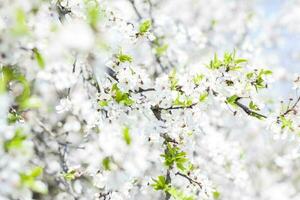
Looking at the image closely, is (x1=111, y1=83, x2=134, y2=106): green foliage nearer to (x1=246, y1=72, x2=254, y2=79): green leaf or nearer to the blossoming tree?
the blossoming tree

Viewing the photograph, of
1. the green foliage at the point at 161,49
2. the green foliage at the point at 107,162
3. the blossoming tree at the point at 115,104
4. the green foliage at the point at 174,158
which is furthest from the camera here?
the green foliage at the point at 161,49

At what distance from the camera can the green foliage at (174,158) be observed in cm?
278

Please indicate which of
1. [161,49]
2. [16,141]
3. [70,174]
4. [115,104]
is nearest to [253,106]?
[115,104]

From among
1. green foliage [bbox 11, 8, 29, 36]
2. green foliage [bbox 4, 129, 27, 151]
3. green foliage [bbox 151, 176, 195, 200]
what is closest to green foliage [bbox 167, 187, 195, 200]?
green foliage [bbox 151, 176, 195, 200]

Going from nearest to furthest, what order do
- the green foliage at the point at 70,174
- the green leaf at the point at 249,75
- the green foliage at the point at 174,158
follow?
the green foliage at the point at 174,158
the green leaf at the point at 249,75
the green foliage at the point at 70,174

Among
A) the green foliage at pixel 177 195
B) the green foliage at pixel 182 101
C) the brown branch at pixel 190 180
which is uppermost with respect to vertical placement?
the green foliage at pixel 182 101

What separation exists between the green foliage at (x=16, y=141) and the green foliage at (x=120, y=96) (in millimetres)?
829

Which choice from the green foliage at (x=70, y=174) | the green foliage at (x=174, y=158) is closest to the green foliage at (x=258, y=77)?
the green foliage at (x=174, y=158)

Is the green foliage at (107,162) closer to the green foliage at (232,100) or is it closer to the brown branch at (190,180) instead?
the brown branch at (190,180)

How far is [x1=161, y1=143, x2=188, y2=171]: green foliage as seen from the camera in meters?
2.78

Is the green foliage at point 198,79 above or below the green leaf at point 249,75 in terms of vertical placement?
below

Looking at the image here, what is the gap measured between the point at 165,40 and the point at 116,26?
2447 millimetres

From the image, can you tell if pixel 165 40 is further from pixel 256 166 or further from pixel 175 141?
pixel 256 166

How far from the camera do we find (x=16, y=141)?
1.96 meters
